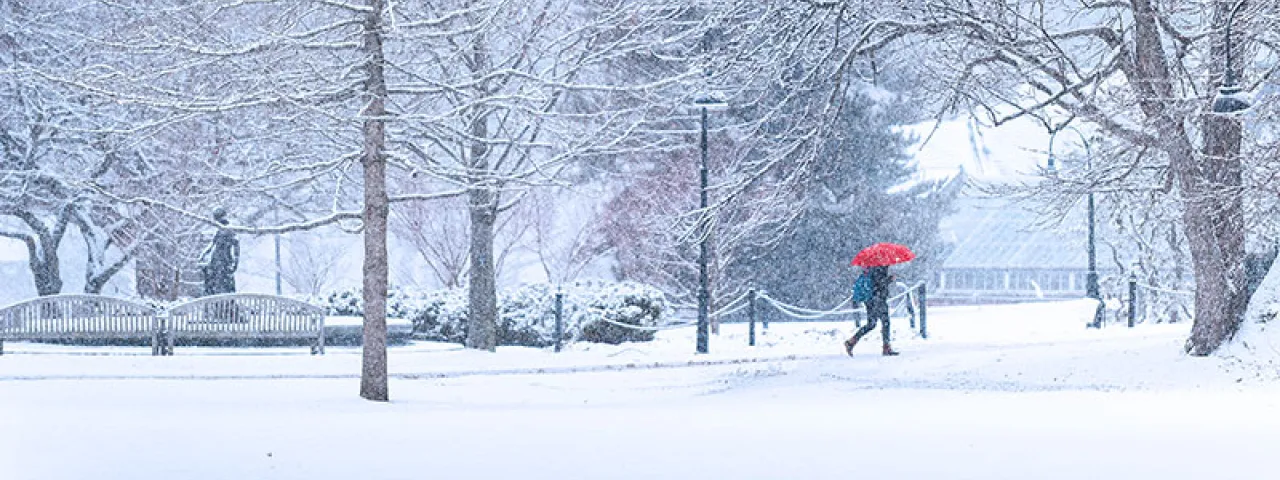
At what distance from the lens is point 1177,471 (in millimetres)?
9531

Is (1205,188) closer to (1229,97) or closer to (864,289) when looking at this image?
(1229,97)

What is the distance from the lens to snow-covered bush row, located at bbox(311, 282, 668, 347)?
2695 centimetres

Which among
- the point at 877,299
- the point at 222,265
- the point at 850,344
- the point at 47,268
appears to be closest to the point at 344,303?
the point at 222,265

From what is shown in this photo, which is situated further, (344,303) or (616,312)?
(344,303)

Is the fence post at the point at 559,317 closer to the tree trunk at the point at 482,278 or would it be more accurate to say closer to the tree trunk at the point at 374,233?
the tree trunk at the point at 482,278

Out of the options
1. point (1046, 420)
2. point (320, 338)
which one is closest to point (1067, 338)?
point (320, 338)

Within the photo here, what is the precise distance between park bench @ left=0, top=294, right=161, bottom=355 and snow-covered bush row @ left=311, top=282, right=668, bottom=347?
17.5 ft

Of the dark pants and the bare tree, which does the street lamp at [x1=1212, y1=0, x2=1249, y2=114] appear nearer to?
the bare tree

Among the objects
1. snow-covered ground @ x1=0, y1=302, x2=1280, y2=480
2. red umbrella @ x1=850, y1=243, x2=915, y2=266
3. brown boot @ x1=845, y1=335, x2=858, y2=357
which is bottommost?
snow-covered ground @ x1=0, y1=302, x2=1280, y2=480

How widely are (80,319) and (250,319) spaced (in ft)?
7.92

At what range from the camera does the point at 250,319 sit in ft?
76.8

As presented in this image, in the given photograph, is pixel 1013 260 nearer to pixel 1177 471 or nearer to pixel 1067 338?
pixel 1067 338

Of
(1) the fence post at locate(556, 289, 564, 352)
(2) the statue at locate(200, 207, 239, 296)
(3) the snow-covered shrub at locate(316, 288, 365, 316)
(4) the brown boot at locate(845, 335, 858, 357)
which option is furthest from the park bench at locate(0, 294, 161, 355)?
(4) the brown boot at locate(845, 335, 858, 357)

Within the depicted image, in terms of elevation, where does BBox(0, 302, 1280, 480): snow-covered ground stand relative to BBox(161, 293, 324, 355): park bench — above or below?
below
